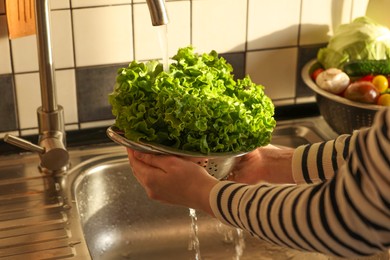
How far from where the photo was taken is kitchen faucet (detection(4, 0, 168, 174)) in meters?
1.20

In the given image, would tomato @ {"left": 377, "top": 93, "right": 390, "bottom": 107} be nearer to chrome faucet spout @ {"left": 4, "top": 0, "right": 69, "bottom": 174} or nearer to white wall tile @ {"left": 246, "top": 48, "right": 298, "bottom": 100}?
white wall tile @ {"left": 246, "top": 48, "right": 298, "bottom": 100}

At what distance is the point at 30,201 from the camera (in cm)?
124

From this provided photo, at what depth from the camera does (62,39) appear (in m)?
1.34

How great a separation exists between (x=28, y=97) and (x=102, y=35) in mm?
197

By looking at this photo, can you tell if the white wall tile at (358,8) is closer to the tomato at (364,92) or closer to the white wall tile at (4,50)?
the tomato at (364,92)

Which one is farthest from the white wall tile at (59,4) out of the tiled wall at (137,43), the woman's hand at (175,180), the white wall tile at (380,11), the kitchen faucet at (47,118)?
the white wall tile at (380,11)

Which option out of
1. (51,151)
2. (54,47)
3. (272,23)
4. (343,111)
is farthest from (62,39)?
(343,111)

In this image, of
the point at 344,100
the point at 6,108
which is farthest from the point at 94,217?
the point at 344,100

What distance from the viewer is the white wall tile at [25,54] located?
1.31 metres

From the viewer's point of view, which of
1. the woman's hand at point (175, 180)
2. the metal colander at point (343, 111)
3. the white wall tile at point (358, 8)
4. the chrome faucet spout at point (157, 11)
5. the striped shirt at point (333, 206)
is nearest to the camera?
the striped shirt at point (333, 206)

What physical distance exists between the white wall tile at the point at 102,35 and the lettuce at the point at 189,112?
0.33m

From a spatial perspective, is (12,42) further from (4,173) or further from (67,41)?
(4,173)

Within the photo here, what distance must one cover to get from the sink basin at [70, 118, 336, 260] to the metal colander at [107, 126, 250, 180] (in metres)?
0.33

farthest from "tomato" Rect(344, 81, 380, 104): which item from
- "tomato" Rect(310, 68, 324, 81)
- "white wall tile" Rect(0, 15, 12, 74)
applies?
"white wall tile" Rect(0, 15, 12, 74)
